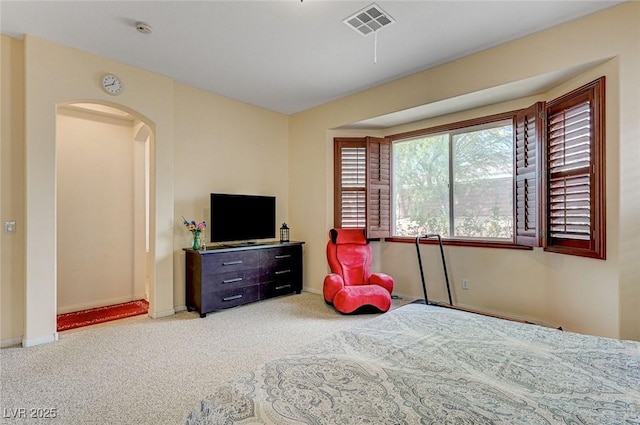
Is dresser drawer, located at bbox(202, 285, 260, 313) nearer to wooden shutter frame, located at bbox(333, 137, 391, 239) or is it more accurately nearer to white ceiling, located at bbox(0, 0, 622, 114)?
wooden shutter frame, located at bbox(333, 137, 391, 239)

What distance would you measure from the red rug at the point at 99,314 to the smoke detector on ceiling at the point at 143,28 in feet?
11.1

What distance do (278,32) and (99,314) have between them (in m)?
4.20

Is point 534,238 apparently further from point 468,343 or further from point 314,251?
point 314,251

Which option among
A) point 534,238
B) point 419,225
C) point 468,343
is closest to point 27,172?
→ point 468,343

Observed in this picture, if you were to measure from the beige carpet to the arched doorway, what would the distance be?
1.10 metres

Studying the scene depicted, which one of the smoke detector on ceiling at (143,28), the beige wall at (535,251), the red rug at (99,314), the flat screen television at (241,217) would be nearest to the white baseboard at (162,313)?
the red rug at (99,314)

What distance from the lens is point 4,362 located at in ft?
8.82

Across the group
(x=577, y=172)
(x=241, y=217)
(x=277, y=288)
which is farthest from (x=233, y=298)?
(x=577, y=172)

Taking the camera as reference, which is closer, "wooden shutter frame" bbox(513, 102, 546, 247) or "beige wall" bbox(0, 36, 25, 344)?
"beige wall" bbox(0, 36, 25, 344)

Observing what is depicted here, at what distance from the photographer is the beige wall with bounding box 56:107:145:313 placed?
4.30 m

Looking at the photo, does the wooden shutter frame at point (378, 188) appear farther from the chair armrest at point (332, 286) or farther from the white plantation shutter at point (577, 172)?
the white plantation shutter at point (577, 172)

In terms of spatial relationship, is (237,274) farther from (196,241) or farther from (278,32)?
(278,32)

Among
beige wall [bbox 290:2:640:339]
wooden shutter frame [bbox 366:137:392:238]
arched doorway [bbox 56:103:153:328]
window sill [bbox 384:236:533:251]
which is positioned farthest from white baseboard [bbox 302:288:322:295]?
arched doorway [bbox 56:103:153:328]

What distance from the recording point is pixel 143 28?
2.95 meters
